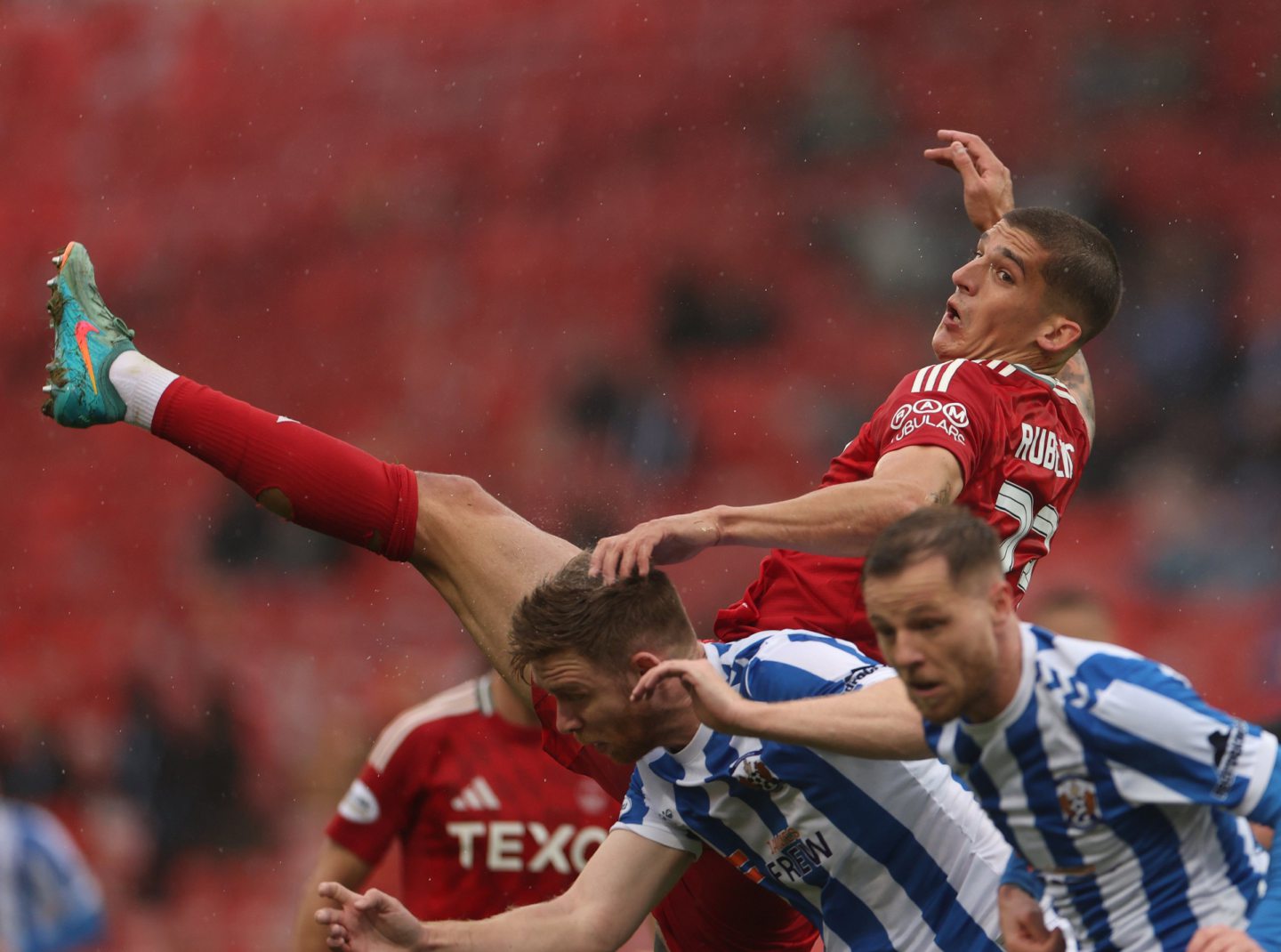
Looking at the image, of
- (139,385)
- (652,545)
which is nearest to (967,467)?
(652,545)

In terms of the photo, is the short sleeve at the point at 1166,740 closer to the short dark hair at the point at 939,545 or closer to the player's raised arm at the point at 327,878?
the short dark hair at the point at 939,545

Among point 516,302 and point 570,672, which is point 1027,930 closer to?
point 570,672

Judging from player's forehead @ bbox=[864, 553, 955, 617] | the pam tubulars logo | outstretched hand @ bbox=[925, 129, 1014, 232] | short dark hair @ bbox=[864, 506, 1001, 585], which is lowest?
player's forehead @ bbox=[864, 553, 955, 617]

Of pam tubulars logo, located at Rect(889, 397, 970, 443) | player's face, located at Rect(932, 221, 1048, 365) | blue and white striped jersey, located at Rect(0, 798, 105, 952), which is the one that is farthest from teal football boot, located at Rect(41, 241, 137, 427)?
blue and white striped jersey, located at Rect(0, 798, 105, 952)

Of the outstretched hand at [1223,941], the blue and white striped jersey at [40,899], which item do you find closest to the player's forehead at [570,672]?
the outstretched hand at [1223,941]

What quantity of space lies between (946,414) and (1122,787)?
115 cm

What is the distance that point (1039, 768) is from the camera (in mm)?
2650

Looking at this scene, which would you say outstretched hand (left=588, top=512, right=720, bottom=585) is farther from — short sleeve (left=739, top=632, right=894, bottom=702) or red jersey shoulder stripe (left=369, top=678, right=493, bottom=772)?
red jersey shoulder stripe (left=369, top=678, right=493, bottom=772)

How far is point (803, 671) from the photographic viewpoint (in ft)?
10.8

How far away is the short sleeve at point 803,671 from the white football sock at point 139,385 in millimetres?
1606

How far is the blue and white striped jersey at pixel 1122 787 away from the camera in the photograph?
2547mm

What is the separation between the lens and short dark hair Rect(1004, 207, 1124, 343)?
3932 mm

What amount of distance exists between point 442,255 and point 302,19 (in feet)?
7.89

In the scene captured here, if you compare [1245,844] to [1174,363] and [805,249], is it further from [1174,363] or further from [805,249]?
[805,249]
